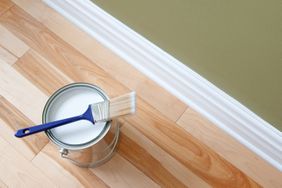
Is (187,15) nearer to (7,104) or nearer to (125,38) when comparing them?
(125,38)

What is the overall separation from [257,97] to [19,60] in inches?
27.7

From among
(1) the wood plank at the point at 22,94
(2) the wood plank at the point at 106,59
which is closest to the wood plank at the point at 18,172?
(1) the wood plank at the point at 22,94

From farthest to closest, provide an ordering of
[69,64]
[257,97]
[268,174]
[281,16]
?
[69,64] → [268,174] → [257,97] → [281,16]

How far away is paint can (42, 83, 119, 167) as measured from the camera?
2.82 ft

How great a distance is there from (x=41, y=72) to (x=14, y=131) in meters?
0.19

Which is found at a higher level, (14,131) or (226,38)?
(226,38)

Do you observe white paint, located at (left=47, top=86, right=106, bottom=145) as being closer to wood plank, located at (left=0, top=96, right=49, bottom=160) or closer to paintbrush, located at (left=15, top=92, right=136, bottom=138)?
paintbrush, located at (left=15, top=92, right=136, bottom=138)

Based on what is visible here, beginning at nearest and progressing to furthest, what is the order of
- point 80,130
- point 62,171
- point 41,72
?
point 80,130 → point 62,171 → point 41,72

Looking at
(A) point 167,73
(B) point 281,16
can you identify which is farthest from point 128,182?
(B) point 281,16

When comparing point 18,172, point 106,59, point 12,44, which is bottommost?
point 18,172

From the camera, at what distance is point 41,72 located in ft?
3.57

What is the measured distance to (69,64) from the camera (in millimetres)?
1097

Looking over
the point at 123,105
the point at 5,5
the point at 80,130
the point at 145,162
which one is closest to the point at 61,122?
the point at 80,130

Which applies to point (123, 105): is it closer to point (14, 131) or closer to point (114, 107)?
point (114, 107)
